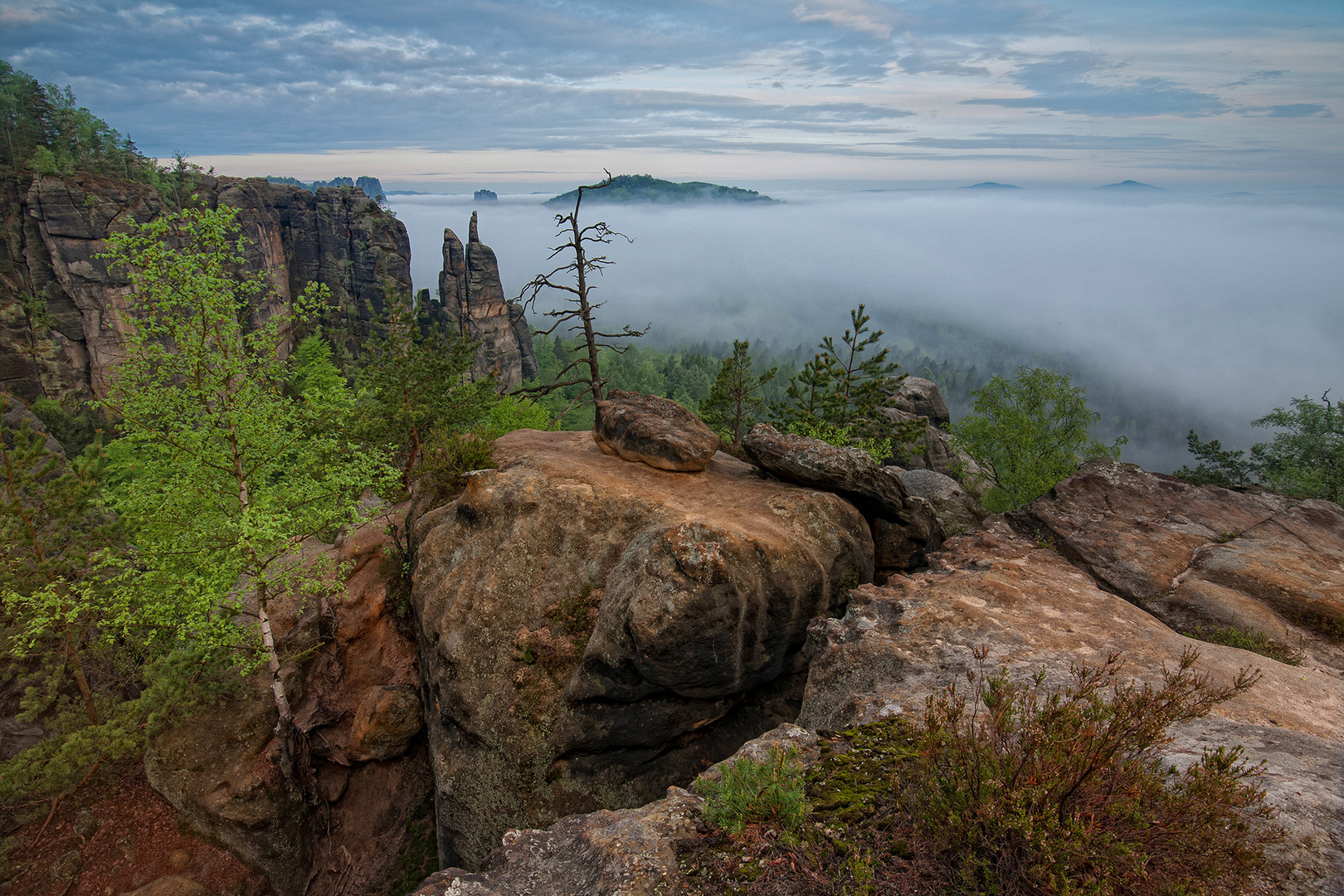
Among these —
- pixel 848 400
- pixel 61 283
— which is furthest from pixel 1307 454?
pixel 61 283

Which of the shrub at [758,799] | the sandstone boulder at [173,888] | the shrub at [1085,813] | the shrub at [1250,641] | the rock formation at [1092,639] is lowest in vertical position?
the sandstone boulder at [173,888]

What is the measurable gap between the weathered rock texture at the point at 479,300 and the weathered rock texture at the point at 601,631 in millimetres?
78808

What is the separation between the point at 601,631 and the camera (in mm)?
11703

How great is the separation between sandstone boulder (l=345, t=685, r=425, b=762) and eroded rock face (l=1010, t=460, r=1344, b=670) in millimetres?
17844

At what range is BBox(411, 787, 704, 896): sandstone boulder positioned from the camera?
564cm

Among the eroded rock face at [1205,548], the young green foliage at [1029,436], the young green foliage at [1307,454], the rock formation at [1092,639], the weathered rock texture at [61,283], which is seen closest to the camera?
the rock formation at [1092,639]

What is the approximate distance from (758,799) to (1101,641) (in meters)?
8.16

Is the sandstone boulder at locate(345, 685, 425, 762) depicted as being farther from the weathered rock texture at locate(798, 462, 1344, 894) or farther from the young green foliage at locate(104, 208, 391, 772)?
the weathered rock texture at locate(798, 462, 1344, 894)

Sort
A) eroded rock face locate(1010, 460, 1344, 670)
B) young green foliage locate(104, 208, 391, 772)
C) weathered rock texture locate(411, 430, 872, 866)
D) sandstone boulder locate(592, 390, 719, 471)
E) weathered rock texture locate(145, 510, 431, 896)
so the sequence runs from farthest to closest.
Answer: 1. sandstone boulder locate(592, 390, 719, 471)
2. weathered rock texture locate(145, 510, 431, 896)
3. eroded rock face locate(1010, 460, 1344, 670)
4. young green foliage locate(104, 208, 391, 772)
5. weathered rock texture locate(411, 430, 872, 866)

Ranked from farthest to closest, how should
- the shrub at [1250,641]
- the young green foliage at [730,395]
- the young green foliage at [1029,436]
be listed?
the young green foliage at [1029,436]
the young green foliage at [730,395]
the shrub at [1250,641]

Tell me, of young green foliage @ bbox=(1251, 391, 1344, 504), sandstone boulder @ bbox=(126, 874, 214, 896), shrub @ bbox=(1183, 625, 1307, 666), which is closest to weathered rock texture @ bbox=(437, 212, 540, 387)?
sandstone boulder @ bbox=(126, 874, 214, 896)

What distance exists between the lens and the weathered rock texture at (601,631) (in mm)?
11406

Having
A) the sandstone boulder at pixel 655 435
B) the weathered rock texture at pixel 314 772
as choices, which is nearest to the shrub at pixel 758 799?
the sandstone boulder at pixel 655 435

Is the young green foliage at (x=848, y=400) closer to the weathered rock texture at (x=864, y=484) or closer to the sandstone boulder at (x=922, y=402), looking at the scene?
the weathered rock texture at (x=864, y=484)
